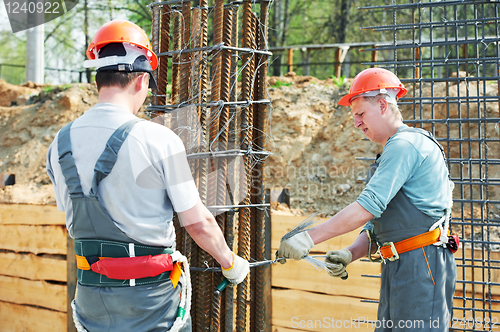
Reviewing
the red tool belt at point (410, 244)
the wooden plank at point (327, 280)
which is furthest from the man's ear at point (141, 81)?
the wooden plank at point (327, 280)

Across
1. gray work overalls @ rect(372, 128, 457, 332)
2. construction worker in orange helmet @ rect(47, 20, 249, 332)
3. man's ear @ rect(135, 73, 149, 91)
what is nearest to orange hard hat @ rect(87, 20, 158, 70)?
construction worker in orange helmet @ rect(47, 20, 249, 332)

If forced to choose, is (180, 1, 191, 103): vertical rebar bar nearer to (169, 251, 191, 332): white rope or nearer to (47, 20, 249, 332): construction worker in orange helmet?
(47, 20, 249, 332): construction worker in orange helmet

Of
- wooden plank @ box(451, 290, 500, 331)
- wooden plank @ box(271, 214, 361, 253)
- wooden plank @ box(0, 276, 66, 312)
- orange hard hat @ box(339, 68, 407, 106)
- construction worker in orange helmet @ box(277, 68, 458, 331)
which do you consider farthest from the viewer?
wooden plank @ box(0, 276, 66, 312)

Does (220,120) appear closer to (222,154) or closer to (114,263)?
(222,154)

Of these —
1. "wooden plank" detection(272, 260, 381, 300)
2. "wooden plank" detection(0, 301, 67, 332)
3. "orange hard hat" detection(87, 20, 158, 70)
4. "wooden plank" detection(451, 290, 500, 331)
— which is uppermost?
"orange hard hat" detection(87, 20, 158, 70)

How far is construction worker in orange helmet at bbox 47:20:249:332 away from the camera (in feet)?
6.30

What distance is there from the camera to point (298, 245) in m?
2.48

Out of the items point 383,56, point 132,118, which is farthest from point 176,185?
point 383,56

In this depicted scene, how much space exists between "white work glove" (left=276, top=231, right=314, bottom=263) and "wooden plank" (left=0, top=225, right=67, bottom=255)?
9.97 feet

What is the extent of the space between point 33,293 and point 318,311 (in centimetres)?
314

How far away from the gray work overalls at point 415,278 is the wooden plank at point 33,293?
353 centimetres

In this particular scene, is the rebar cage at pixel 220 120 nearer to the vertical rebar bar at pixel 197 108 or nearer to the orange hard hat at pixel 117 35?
the vertical rebar bar at pixel 197 108

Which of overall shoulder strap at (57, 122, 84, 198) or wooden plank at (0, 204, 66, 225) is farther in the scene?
wooden plank at (0, 204, 66, 225)

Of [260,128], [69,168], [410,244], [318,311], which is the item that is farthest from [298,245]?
[318,311]
